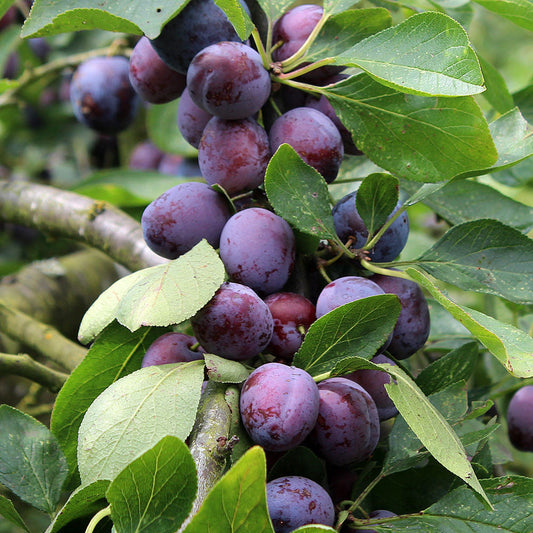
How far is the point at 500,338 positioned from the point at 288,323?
170 millimetres

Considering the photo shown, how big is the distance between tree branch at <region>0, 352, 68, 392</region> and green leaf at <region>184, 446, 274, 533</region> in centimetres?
44

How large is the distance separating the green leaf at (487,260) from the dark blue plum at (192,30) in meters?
0.30

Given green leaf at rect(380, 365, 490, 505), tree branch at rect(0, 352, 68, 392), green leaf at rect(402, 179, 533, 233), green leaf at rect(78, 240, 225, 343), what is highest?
green leaf at rect(78, 240, 225, 343)

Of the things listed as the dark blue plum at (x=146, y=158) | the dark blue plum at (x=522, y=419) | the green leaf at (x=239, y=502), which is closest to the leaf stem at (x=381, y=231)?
the green leaf at (x=239, y=502)

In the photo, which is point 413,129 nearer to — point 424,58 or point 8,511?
point 424,58

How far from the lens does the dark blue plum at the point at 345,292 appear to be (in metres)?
0.53

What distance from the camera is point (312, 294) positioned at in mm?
625

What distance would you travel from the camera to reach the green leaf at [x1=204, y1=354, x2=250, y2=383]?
47cm

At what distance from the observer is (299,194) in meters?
0.55

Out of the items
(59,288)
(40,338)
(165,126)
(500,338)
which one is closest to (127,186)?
(165,126)

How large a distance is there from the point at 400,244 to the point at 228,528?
36 centimetres

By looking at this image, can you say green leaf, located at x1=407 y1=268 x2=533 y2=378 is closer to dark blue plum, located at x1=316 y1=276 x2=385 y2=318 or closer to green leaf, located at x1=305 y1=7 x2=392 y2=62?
dark blue plum, located at x1=316 y1=276 x2=385 y2=318

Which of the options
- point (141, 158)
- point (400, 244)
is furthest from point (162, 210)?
point (141, 158)

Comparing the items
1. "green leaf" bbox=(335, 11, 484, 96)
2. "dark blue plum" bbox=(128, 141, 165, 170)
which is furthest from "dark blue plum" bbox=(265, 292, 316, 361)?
"dark blue plum" bbox=(128, 141, 165, 170)
